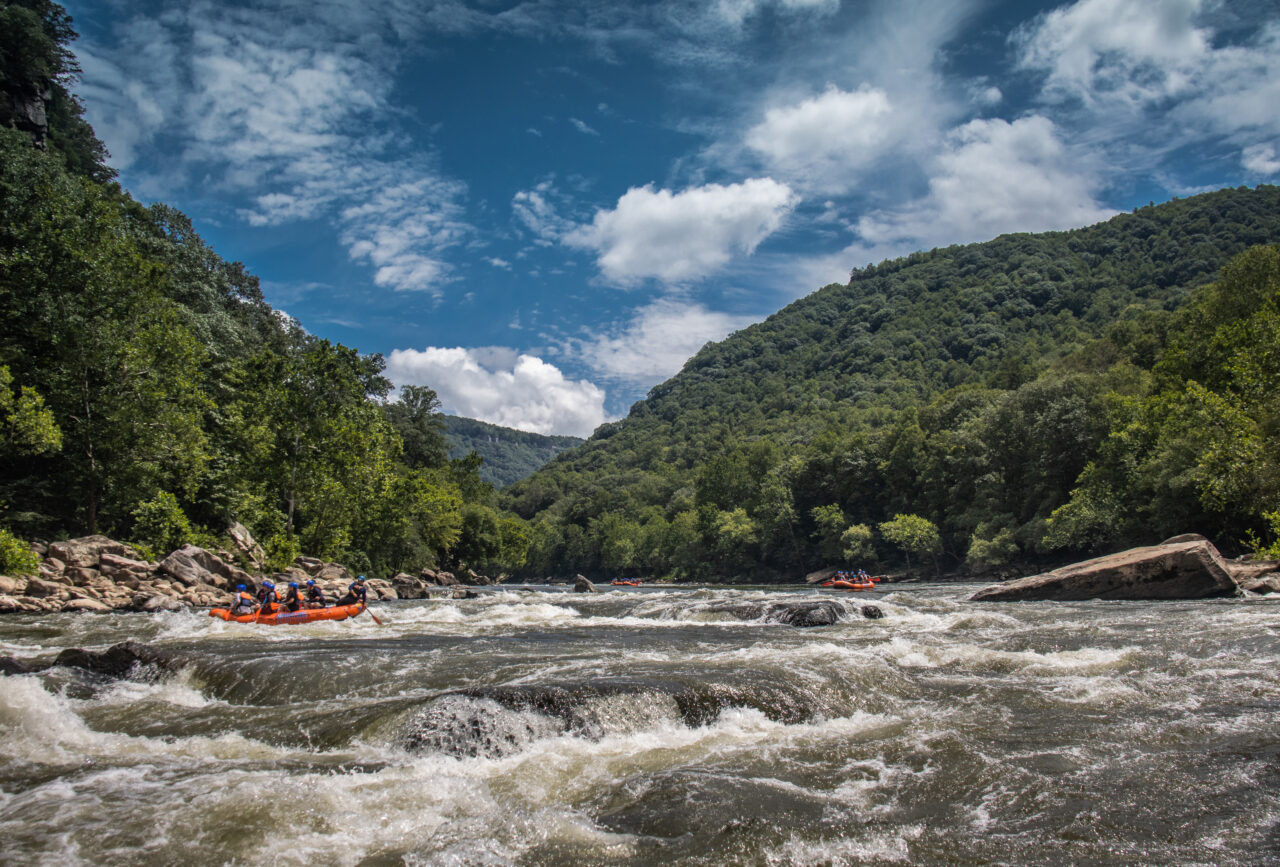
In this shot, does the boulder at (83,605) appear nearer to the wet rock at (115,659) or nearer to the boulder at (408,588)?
the wet rock at (115,659)

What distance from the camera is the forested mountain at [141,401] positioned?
25141 millimetres

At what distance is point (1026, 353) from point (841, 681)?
120 metres

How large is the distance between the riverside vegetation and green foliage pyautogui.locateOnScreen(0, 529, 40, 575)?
84 millimetres

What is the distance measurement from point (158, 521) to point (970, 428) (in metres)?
65.4

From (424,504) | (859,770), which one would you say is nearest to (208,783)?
(859,770)

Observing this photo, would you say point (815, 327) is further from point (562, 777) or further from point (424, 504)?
point (562, 777)

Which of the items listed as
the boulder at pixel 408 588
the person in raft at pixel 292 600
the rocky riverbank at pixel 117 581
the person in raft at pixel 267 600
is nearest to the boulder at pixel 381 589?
the boulder at pixel 408 588

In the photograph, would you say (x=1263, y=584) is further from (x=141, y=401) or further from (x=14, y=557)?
(x=141, y=401)

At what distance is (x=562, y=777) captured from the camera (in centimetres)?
645

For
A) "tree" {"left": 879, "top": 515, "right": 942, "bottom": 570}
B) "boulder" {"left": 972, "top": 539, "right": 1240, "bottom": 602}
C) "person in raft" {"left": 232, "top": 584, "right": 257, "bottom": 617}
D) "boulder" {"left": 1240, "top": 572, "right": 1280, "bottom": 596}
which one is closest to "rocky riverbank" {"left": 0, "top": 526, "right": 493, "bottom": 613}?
"person in raft" {"left": 232, "top": 584, "right": 257, "bottom": 617}

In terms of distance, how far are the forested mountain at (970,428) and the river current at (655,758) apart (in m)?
18.7

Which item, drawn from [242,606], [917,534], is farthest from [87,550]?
[917,534]

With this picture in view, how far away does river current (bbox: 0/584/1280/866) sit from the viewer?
4.98 m

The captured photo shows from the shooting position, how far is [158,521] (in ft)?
86.3
